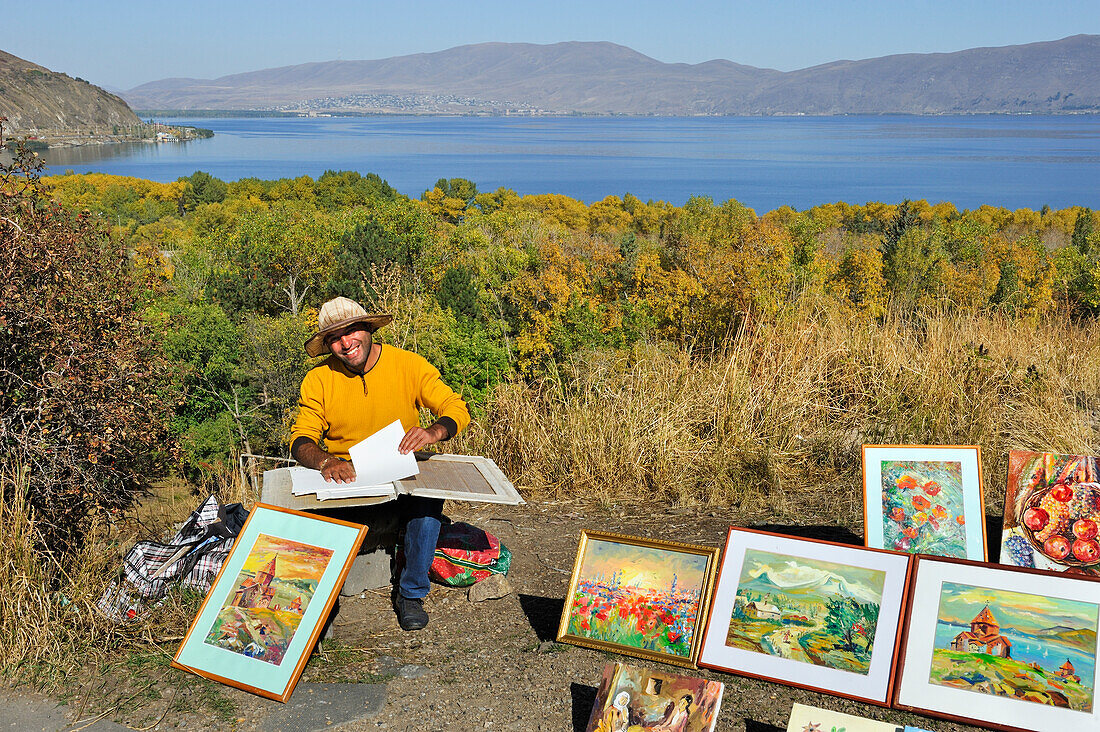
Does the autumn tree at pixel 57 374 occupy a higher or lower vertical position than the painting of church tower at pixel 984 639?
higher

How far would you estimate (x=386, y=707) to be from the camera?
298cm

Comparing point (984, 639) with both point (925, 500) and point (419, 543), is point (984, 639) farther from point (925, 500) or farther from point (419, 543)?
point (419, 543)

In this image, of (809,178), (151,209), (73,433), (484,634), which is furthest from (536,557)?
(809,178)

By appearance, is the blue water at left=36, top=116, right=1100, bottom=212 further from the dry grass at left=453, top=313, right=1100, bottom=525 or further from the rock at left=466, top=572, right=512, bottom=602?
the rock at left=466, top=572, right=512, bottom=602

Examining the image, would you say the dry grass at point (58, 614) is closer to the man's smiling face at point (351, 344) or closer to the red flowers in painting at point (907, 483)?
the man's smiling face at point (351, 344)

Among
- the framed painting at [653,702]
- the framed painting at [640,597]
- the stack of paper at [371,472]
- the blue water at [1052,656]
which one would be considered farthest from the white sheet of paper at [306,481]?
the blue water at [1052,656]

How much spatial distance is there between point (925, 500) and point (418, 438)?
2000 millimetres

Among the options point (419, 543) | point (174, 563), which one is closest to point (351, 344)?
point (419, 543)

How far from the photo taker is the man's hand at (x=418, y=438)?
11.5 ft

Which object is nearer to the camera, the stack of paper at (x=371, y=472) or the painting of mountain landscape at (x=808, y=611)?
the painting of mountain landscape at (x=808, y=611)

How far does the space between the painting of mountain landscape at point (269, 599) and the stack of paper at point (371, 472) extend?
237mm

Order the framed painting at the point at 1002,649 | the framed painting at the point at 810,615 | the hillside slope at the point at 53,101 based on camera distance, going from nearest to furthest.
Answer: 1. the framed painting at the point at 1002,649
2. the framed painting at the point at 810,615
3. the hillside slope at the point at 53,101

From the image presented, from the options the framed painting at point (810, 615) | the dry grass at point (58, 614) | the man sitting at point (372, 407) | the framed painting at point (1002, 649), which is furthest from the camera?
the man sitting at point (372, 407)

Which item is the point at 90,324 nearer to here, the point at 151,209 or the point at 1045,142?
the point at 151,209
